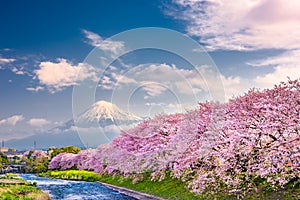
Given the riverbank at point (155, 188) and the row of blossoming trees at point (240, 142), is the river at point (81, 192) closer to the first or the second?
the riverbank at point (155, 188)

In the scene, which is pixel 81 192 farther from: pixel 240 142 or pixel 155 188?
pixel 240 142

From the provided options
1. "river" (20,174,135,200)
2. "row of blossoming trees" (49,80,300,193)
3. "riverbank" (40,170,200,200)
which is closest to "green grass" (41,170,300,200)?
"riverbank" (40,170,200,200)

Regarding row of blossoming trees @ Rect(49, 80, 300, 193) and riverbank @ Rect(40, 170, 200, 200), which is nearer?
row of blossoming trees @ Rect(49, 80, 300, 193)

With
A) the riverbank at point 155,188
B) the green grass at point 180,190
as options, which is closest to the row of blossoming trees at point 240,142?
the green grass at point 180,190

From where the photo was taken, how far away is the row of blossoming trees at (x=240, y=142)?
1720 centimetres

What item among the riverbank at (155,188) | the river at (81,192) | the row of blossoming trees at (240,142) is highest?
the row of blossoming trees at (240,142)

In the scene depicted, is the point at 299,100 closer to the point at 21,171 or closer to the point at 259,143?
the point at 259,143

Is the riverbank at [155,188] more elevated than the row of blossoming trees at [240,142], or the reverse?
the row of blossoming trees at [240,142]

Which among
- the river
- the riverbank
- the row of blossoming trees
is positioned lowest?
the river

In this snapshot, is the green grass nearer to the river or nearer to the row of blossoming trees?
the row of blossoming trees

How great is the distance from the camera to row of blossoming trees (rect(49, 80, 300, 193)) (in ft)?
56.4

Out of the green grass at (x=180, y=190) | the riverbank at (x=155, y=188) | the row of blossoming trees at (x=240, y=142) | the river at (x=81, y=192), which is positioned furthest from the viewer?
the river at (x=81, y=192)

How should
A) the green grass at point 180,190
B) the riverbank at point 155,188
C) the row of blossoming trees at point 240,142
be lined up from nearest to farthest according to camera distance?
the row of blossoming trees at point 240,142, the green grass at point 180,190, the riverbank at point 155,188

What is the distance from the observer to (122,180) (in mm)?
44781
